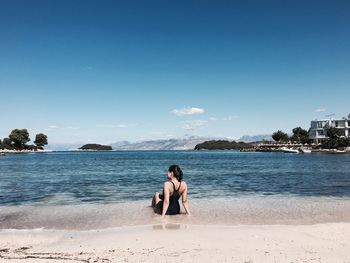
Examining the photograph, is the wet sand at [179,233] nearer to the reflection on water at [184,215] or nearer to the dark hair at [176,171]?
the reflection on water at [184,215]


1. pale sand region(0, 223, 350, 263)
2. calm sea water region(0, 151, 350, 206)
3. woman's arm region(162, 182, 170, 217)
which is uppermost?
woman's arm region(162, 182, 170, 217)

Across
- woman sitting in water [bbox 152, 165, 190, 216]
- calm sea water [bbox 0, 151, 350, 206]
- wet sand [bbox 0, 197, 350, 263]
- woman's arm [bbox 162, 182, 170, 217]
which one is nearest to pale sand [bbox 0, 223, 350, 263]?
wet sand [bbox 0, 197, 350, 263]

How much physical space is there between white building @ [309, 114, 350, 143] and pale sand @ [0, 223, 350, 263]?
172m

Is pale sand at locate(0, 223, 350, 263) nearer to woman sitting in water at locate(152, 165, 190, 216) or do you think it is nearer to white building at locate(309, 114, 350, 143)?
woman sitting in water at locate(152, 165, 190, 216)

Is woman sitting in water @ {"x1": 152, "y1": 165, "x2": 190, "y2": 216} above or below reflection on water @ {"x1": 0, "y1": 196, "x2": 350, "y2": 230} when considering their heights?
above

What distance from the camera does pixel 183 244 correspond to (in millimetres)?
9781

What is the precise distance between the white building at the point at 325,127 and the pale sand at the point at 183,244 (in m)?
172

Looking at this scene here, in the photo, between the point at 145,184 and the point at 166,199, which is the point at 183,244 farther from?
the point at 145,184

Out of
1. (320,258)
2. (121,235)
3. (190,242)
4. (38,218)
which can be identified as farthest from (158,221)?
(320,258)

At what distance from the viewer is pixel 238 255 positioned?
340 inches

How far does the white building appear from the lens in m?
170

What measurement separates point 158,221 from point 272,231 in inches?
163

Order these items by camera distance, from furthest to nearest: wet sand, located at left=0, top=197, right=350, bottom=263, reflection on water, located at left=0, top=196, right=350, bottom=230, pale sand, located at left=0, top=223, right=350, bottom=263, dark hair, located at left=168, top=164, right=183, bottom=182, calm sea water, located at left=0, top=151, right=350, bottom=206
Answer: calm sea water, located at left=0, top=151, right=350, bottom=206 < dark hair, located at left=168, top=164, right=183, bottom=182 < reflection on water, located at left=0, top=196, right=350, bottom=230 < wet sand, located at left=0, top=197, right=350, bottom=263 < pale sand, located at left=0, top=223, right=350, bottom=263

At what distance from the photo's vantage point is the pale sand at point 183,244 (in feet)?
27.9
